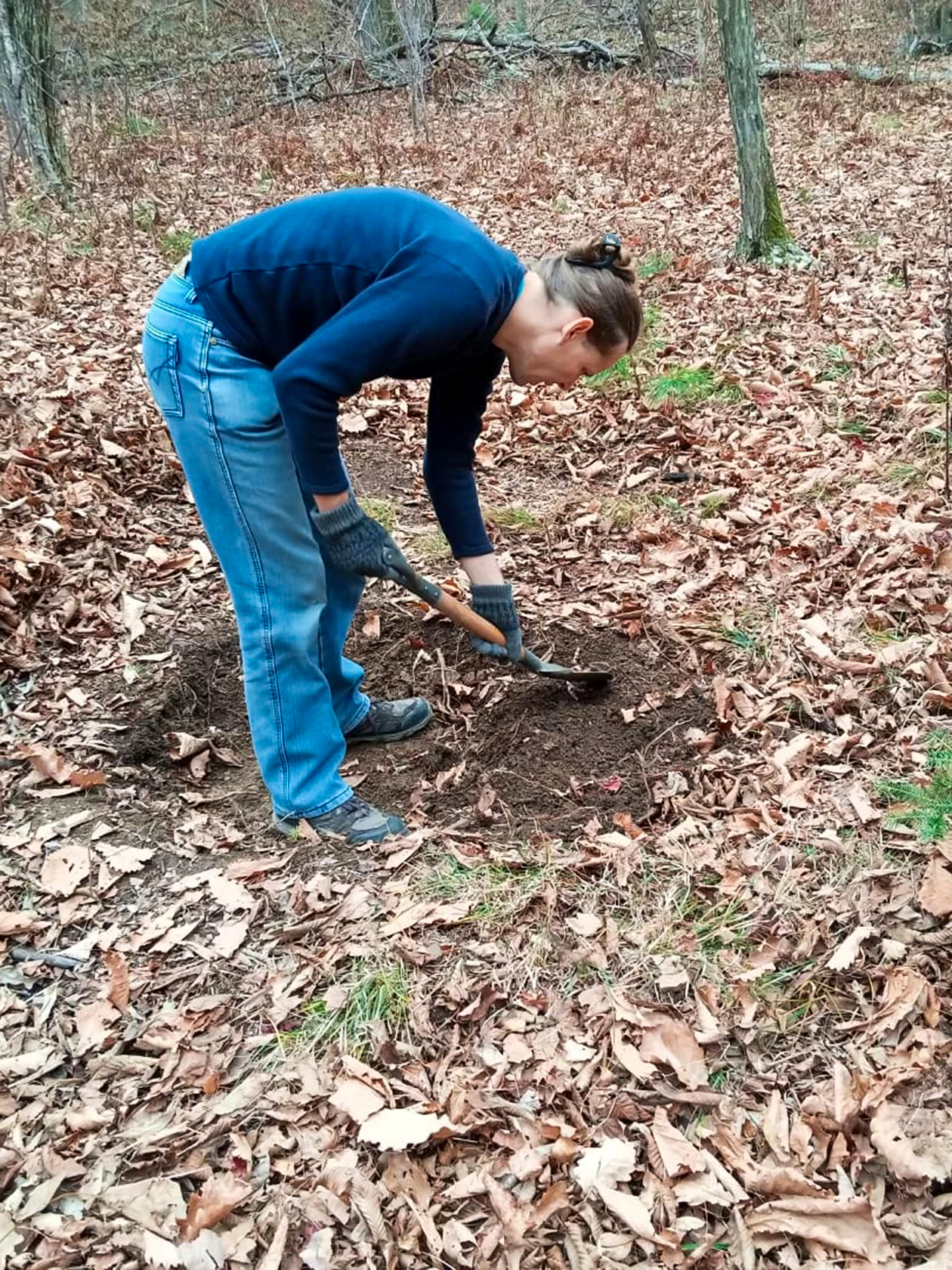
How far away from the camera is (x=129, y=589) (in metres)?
4.25

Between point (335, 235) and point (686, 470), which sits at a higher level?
point (335, 235)

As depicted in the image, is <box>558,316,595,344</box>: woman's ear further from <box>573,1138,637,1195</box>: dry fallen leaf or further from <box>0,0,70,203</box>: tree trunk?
<box>0,0,70,203</box>: tree trunk

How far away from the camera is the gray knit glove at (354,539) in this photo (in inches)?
102

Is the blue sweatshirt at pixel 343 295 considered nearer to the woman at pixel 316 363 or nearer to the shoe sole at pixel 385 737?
the woman at pixel 316 363

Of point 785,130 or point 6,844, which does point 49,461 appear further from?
point 785,130

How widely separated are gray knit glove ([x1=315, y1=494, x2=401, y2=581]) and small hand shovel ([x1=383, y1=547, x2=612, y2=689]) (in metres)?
0.05

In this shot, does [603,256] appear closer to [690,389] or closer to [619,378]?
[690,389]

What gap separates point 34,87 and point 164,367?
8.56m

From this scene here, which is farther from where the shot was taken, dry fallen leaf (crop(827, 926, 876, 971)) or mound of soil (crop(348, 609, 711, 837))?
mound of soil (crop(348, 609, 711, 837))

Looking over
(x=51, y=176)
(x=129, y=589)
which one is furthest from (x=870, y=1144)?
(x=51, y=176)

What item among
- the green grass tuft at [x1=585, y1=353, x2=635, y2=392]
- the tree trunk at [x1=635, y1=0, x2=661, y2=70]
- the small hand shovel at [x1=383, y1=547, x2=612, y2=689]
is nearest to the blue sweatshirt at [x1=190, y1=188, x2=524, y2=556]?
the small hand shovel at [x1=383, y1=547, x2=612, y2=689]

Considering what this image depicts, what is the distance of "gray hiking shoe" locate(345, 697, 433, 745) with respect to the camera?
357 centimetres

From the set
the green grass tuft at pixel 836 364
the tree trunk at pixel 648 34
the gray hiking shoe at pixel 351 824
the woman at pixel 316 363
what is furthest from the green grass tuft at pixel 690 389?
the tree trunk at pixel 648 34

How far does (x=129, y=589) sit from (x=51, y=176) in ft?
22.8
